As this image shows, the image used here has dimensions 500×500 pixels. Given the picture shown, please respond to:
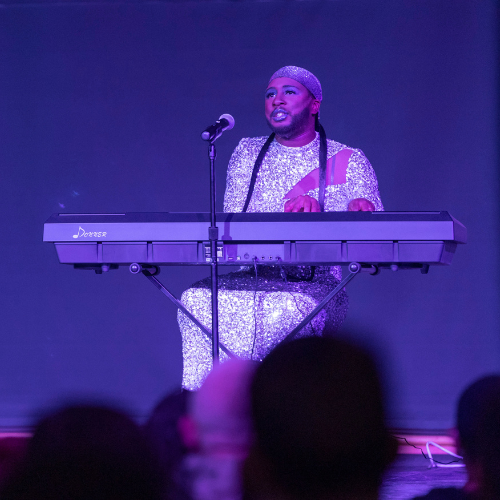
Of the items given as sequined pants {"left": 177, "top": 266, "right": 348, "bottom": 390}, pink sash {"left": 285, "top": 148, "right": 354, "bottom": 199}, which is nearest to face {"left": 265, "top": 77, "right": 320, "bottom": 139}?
pink sash {"left": 285, "top": 148, "right": 354, "bottom": 199}

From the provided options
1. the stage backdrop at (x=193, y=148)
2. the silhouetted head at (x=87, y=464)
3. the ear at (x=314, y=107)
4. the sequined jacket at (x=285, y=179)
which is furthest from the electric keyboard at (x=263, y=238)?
the stage backdrop at (x=193, y=148)

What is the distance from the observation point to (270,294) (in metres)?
2.09

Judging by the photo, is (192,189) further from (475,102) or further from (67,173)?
(475,102)

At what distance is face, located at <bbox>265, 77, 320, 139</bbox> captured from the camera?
7.77 feet

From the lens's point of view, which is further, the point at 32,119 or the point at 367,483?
the point at 32,119

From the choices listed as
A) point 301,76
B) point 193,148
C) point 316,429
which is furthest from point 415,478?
point 193,148

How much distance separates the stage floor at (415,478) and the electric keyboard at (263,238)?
828 millimetres

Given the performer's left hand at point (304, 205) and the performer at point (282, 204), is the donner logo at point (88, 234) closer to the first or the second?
the performer at point (282, 204)

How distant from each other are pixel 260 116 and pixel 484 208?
144 centimetres

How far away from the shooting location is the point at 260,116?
3557mm

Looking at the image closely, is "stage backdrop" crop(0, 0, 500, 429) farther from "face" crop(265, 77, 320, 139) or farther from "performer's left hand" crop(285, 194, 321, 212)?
"performer's left hand" crop(285, 194, 321, 212)

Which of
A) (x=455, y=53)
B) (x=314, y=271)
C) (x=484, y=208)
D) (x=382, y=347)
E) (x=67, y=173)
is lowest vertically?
(x=382, y=347)

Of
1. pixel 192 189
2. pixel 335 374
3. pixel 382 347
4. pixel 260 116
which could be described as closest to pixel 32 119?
pixel 192 189

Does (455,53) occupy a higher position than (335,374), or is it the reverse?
(455,53)
